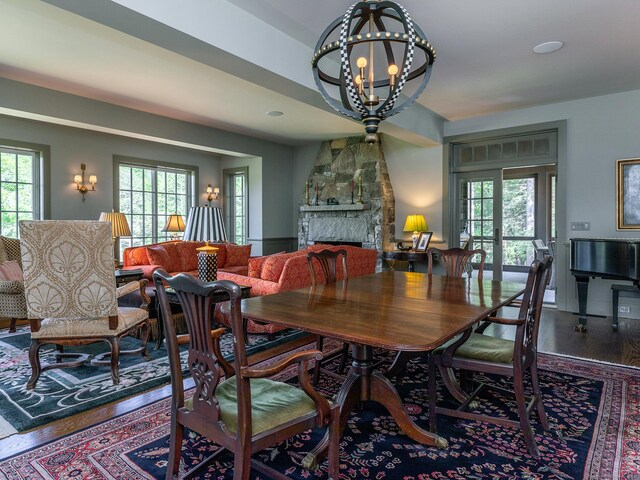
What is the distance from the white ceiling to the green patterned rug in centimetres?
240

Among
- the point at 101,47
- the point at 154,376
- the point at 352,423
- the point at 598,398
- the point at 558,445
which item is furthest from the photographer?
the point at 101,47

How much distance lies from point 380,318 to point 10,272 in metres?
4.09

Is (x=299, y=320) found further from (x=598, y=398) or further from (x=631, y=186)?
(x=631, y=186)

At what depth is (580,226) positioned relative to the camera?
17.5 feet

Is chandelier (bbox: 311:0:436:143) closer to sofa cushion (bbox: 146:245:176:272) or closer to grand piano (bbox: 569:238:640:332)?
grand piano (bbox: 569:238:640:332)

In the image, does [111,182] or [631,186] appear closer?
[631,186]

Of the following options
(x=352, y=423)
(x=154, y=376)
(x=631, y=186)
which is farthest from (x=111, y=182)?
(x=631, y=186)

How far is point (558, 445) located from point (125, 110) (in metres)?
6.05

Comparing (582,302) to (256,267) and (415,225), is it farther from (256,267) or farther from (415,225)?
(256,267)

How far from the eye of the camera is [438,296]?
2.49m

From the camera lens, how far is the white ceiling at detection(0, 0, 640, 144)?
306 centimetres

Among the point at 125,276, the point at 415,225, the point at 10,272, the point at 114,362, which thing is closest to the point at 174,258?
the point at 125,276

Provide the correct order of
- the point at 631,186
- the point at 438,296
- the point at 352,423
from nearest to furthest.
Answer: the point at 352,423 < the point at 438,296 < the point at 631,186

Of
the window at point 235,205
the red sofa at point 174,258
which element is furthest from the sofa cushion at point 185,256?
the window at point 235,205
